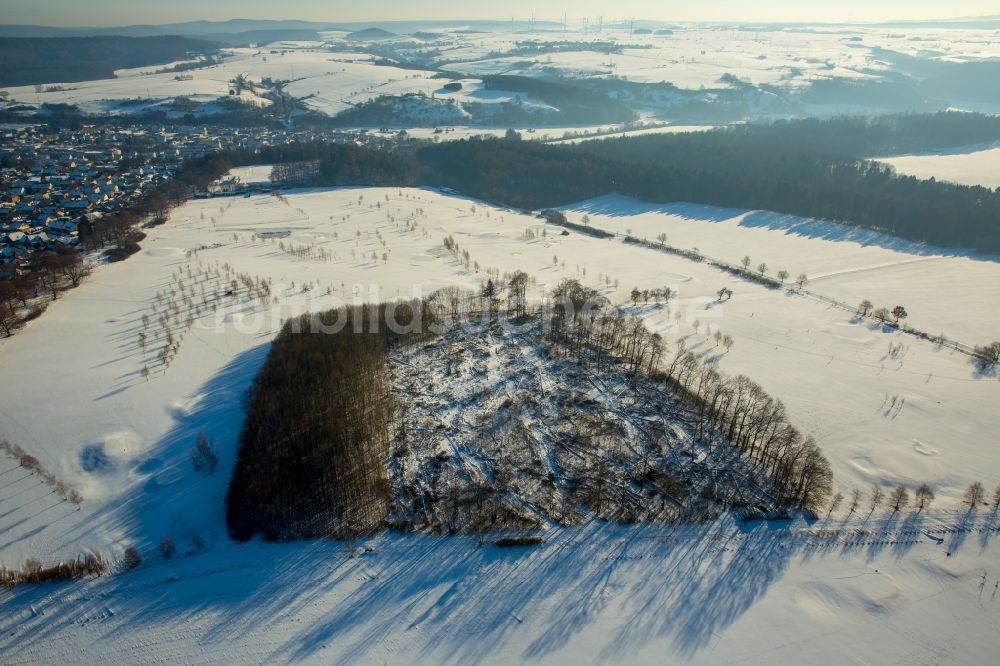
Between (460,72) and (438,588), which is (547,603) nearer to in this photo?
(438,588)

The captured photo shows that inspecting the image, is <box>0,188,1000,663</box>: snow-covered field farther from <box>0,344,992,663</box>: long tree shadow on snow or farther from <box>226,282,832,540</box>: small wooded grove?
<box>226,282,832,540</box>: small wooded grove

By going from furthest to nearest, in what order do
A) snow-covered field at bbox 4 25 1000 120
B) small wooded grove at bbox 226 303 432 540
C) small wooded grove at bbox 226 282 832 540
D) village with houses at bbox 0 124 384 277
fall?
snow-covered field at bbox 4 25 1000 120
village with houses at bbox 0 124 384 277
small wooded grove at bbox 226 282 832 540
small wooded grove at bbox 226 303 432 540

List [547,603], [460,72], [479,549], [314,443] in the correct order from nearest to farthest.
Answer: [547,603] → [479,549] → [314,443] → [460,72]

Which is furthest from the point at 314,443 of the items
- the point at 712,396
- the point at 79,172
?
the point at 79,172

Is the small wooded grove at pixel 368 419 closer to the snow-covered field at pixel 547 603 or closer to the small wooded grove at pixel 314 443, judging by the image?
the small wooded grove at pixel 314 443

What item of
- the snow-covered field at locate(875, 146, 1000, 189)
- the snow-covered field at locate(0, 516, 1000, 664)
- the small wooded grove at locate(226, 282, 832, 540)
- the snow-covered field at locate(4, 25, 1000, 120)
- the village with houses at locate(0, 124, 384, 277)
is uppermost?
the snow-covered field at locate(4, 25, 1000, 120)

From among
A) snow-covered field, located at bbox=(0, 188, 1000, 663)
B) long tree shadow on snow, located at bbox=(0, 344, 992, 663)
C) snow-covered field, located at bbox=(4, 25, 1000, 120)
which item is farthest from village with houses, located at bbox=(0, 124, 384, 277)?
long tree shadow on snow, located at bbox=(0, 344, 992, 663)

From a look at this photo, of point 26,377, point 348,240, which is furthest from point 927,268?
point 26,377

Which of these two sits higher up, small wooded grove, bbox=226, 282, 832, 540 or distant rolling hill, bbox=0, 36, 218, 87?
distant rolling hill, bbox=0, 36, 218, 87
